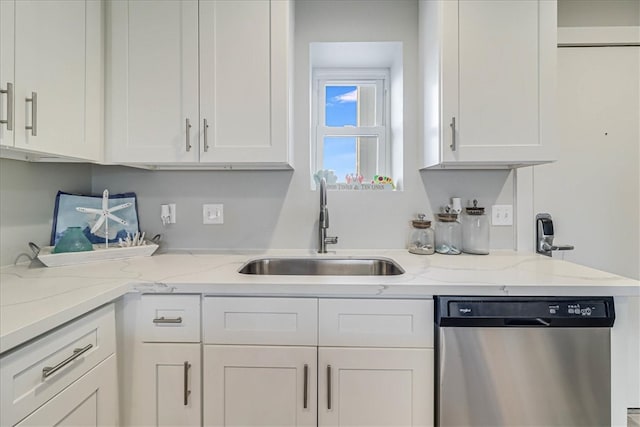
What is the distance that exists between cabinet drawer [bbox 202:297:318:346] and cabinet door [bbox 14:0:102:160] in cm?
88

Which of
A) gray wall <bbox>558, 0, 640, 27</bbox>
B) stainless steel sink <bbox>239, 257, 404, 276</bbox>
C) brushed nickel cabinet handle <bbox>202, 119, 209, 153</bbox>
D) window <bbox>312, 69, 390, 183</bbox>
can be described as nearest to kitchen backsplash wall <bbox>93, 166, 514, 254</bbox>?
stainless steel sink <bbox>239, 257, 404, 276</bbox>

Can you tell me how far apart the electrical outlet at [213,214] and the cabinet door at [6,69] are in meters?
0.89

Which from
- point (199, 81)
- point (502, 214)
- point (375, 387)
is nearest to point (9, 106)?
point (199, 81)

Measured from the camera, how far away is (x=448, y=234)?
180 centimetres

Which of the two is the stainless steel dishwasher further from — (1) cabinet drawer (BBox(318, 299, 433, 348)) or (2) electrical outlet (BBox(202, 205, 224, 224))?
(2) electrical outlet (BBox(202, 205, 224, 224))

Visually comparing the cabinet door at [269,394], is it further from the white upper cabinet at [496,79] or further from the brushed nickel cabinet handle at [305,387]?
the white upper cabinet at [496,79]

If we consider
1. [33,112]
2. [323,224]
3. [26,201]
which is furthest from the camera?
[323,224]

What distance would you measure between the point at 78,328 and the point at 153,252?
80cm

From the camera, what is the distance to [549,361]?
3.77 feet

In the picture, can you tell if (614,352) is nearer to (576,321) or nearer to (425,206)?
(576,321)

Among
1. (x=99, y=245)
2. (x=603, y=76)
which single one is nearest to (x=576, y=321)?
(x=603, y=76)

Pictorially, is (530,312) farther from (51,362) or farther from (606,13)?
(606,13)

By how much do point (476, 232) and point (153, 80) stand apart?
5.85ft

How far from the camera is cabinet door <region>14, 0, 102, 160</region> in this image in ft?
3.70
